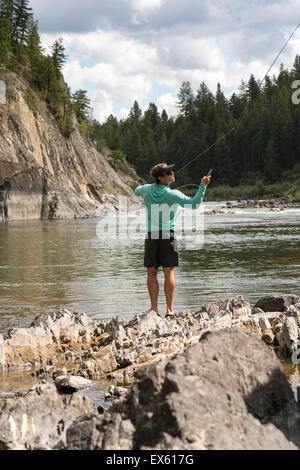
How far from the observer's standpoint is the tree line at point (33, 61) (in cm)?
6788

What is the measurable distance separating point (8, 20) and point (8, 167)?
36396 mm

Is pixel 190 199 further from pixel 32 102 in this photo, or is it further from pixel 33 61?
pixel 33 61

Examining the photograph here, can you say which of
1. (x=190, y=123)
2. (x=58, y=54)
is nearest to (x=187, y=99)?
(x=190, y=123)

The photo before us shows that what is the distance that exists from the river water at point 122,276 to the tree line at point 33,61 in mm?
44477

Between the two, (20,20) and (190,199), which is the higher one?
(20,20)

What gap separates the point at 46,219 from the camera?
51.1 metres

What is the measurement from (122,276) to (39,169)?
3926 cm

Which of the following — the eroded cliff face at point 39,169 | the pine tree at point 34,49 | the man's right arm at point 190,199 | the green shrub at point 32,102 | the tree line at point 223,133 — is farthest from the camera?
the tree line at point 223,133

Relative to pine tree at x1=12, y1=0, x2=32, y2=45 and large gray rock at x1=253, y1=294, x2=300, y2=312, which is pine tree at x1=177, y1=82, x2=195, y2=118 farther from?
large gray rock at x1=253, y1=294, x2=300, y2=312

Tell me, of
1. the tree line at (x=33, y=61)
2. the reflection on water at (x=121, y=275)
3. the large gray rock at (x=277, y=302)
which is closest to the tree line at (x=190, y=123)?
the tree line at (x=33, y=61)

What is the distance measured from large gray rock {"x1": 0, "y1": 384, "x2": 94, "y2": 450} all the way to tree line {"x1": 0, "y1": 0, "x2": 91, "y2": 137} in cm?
5981

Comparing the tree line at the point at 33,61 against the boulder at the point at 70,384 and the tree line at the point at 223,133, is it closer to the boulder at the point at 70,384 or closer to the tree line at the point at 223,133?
the tree line at the point at 223,133

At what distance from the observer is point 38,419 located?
12.7 feet
